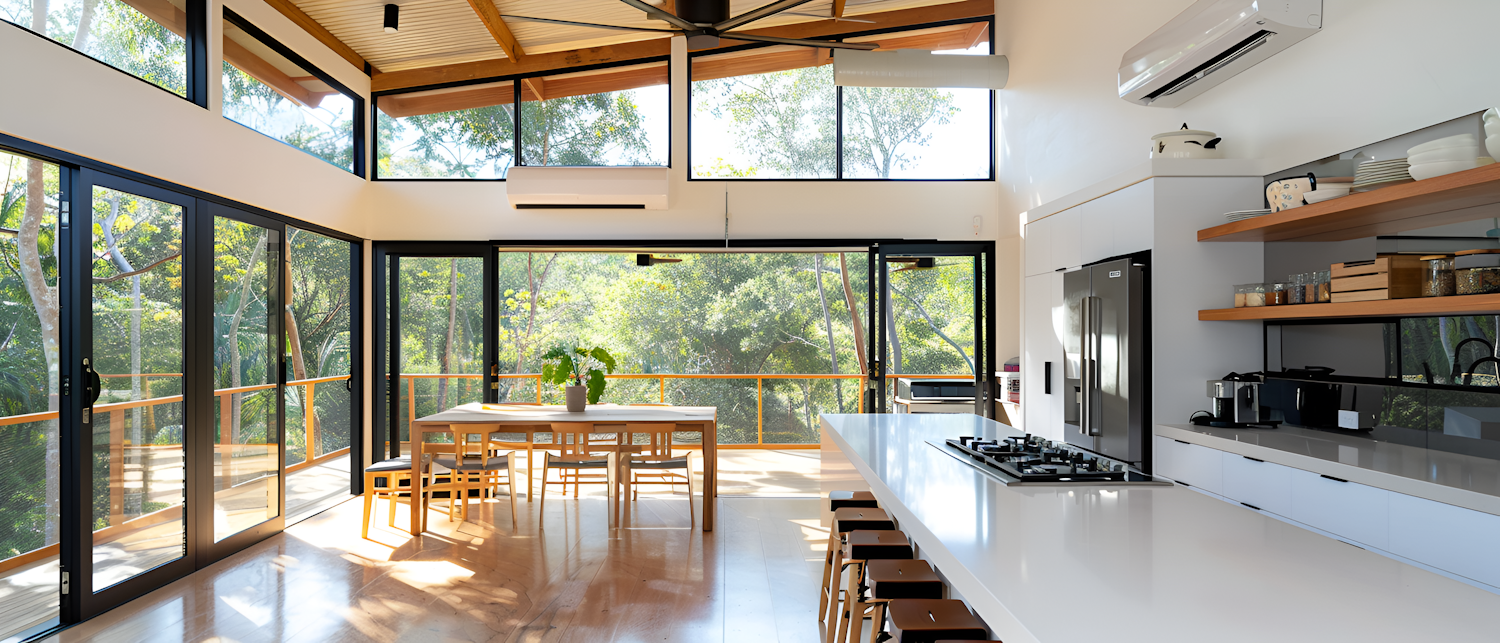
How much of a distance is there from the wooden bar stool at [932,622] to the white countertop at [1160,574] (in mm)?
234

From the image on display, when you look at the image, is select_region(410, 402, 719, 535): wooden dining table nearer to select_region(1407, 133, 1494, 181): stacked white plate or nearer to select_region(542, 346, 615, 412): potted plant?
select_region(542, 346, 615, 412): potted plant

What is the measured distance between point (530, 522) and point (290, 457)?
65.4 inches

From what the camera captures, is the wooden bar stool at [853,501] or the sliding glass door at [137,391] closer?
the wooden bar stool at [853,501]

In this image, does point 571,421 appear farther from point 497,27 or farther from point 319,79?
point 319,79

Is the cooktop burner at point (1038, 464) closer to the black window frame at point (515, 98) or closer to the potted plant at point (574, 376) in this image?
the potted plant at point (574, 376)

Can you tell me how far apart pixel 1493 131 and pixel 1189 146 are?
4.10 feet

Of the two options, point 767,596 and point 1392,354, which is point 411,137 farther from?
point 1392,354

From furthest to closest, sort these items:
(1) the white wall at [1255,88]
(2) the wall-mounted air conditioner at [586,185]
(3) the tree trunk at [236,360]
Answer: (2) the wall-mounted air conditioner at [586,185], (3) the tree trunk at [236,360], (1) the white wall at [1255,88]

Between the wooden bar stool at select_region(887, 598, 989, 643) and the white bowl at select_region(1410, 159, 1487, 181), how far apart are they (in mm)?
1864

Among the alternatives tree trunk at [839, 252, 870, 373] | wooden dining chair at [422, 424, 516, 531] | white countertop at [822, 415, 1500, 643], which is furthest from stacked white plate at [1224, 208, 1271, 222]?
tree trunk at [839, 252, 870, 373]

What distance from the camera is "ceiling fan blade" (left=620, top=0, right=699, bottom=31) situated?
2.91 m

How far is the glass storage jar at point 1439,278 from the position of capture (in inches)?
87.5

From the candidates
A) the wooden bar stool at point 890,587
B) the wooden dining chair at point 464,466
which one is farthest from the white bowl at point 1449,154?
the wooden dining chair at point 464,466

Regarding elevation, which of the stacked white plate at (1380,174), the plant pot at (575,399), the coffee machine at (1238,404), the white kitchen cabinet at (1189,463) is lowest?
the white kitchen cabinet at (1189,463)
